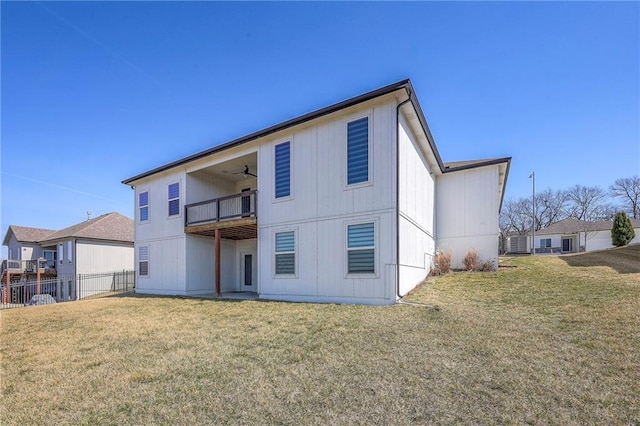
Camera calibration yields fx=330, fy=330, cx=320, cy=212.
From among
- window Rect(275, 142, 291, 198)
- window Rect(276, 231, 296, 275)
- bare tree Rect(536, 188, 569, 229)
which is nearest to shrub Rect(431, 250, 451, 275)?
window Rect(276, 231, 296, 275)

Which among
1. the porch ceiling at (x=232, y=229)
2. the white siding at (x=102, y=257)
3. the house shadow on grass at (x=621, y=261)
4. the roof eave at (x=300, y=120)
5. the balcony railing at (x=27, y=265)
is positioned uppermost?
the roof eave at (x=300, y=120)

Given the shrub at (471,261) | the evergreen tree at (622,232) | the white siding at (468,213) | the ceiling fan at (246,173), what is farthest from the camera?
the evergreen tree at (622,232)

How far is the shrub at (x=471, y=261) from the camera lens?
47.6 feet

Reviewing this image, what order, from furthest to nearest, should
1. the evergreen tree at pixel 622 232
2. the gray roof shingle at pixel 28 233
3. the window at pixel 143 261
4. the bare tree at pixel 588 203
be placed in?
the bare tree at pixel 588 203
the gray roof shingle at pixel 28 233
the evergreen tree at pixel 622 232
the window at pixel 143 261

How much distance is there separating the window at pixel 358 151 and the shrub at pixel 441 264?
650 centimetres

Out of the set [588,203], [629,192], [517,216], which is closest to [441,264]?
[517,216]

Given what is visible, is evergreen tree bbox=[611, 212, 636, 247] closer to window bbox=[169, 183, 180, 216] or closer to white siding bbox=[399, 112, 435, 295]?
white siding bbox=[399, 112, 435, 295]

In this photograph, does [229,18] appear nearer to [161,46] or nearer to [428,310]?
[161,46]

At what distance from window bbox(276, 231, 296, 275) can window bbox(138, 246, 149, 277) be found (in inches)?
362

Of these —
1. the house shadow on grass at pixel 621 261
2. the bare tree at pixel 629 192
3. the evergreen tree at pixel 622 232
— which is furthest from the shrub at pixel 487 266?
the bare tree at pixel 629 192

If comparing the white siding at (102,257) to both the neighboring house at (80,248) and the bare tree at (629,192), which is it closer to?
the neighboring house at (80,248)

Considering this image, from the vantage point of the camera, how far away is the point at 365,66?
456 inches

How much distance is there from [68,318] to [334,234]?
811cm

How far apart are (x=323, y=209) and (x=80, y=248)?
2328 cm
